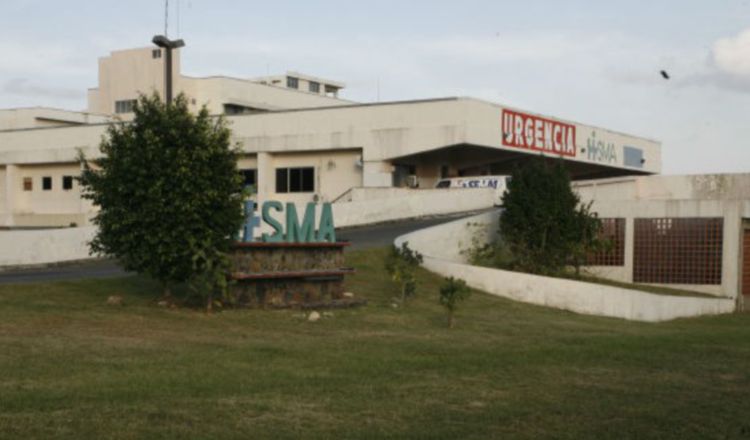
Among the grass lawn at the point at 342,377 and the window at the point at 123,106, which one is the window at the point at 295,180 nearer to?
the window at the point at 123,106

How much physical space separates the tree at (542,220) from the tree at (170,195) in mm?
14542

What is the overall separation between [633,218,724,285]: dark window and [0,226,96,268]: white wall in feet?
69.0

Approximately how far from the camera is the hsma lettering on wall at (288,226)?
2178 centimetres

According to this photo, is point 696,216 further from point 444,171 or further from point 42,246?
point 444,171

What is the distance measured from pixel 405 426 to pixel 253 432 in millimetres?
1639

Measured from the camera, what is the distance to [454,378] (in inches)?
527

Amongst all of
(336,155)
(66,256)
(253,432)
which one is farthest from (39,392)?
(336,155)

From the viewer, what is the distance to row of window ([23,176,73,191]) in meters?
63.6

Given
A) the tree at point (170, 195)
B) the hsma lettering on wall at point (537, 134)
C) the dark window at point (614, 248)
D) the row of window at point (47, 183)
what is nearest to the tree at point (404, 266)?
the tree at point (170, 195)

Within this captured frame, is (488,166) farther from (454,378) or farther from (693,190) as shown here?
(454,378)

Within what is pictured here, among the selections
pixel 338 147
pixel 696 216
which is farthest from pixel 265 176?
pixel 696 216

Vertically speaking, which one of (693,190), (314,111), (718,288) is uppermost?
(314,111)

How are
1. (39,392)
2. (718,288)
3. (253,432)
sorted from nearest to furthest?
(253,432) → (39,392) → (718,288)

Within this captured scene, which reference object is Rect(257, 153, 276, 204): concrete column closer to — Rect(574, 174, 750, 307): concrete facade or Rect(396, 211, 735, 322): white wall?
Rect(574, 174, 750, 307): concrete facade
